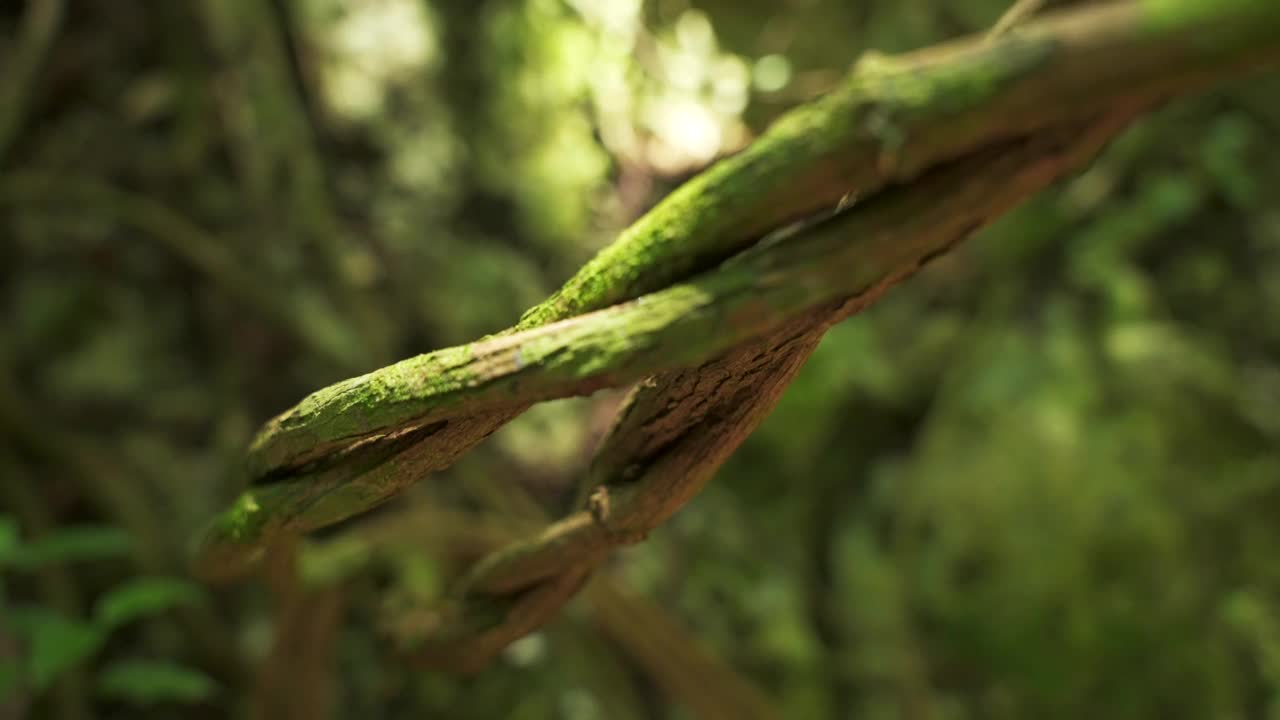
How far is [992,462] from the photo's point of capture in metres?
2.33

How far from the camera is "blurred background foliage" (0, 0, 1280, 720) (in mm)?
1917

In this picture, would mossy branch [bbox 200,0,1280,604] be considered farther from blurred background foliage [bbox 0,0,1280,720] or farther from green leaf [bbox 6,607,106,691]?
blurred background foliage [bbox 0,0,1280,720]

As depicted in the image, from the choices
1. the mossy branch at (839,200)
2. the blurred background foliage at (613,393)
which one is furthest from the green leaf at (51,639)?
the mossy branch at (839,200)

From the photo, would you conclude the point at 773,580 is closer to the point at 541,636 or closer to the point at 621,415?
the point at 541,636

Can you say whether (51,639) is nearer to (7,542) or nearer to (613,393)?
(7,542)

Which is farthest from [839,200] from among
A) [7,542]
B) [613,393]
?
[613,393]

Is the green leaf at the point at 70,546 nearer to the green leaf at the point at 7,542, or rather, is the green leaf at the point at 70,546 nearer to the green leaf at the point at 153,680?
the green leaf at the point at 7,542

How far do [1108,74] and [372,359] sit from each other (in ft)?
5.63

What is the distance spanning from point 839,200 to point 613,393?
177cm

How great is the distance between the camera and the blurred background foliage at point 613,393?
1.92 metres

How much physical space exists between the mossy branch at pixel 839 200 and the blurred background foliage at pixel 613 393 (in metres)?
1.10

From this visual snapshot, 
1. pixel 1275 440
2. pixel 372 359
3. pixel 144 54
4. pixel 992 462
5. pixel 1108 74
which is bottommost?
pixel 1275 440

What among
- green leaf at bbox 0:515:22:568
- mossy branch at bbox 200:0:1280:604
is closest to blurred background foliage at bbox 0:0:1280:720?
green leaf at bbox 0:515:22:568

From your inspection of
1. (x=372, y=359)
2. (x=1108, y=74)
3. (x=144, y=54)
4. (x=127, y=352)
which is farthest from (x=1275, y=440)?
(x=144, y=54)
